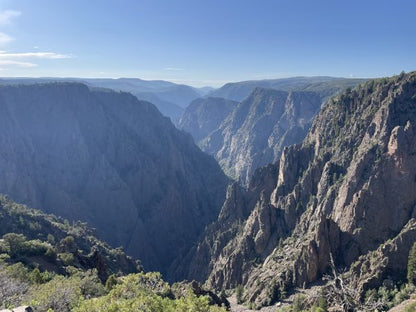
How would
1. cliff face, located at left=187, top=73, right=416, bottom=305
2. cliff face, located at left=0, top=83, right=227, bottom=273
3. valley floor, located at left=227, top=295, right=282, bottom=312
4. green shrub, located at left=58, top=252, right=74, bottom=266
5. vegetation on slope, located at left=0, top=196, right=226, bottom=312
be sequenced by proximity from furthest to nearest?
1. cliff face, located at left=0, top=83, right=227, bottom=273
2. cliff face, located at left=187, top=73, right=416, bottom=305
3. valley floor, located at left=227, top=295, right=282, bottom=312
4. green shrub, located at left=58, top=252, right=74, bottom=266
5. vegetation on slope, located at left=0, top=196, right=226, bottom=312

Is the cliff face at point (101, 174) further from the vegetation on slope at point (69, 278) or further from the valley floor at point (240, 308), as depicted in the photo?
the valley floor at point (240, 308)

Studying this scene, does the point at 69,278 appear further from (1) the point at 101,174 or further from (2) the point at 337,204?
(1) the point at 101,174

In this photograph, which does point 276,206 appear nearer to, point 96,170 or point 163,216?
point 163,216

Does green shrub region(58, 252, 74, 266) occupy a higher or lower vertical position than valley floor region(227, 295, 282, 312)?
higher

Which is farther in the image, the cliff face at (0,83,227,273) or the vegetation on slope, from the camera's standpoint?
the cliff face at (0,83,227,273)

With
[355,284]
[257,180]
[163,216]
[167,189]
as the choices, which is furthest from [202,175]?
[355,284]

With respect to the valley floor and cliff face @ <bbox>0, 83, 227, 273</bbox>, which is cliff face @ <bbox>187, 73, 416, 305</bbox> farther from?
cliff face @ <bbox>0, 83, 227, 273</bbox>

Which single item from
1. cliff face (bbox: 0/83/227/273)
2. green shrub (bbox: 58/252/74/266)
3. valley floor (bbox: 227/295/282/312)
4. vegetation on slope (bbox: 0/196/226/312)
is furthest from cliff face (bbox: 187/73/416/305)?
cliff face (bbox: 0/83/227/273)

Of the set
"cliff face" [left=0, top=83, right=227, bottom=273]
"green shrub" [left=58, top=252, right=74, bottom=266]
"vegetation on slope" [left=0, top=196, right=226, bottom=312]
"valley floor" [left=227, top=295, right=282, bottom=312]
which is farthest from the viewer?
"cliff face" [left=0, top=83, right=227, bottom=273]
